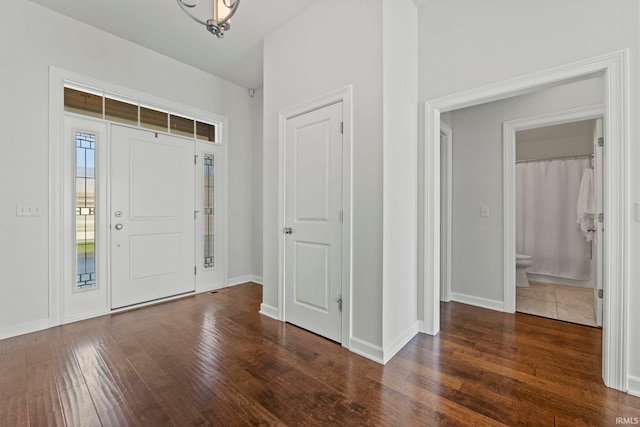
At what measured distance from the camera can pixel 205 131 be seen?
4.04 m

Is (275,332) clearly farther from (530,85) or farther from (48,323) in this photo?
(530,85)

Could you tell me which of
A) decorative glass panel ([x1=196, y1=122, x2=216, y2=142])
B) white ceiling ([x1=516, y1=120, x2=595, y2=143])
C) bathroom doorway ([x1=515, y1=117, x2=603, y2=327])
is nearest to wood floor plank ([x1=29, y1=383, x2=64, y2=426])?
decorative glass panel ([x1=196, y1=122, x2=216, y2=142])

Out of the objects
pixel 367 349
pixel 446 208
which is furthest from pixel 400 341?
pixel 446 208

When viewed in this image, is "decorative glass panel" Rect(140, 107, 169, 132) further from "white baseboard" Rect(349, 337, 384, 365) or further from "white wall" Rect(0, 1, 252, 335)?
"white baseboard" Rect(349, 337, 384, 365)

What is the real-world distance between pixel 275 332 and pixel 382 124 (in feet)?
6.75

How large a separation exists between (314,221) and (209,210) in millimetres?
2076

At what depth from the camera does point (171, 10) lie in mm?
2760

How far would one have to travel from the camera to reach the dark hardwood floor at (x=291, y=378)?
5.14 feet

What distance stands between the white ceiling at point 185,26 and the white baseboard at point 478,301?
358 cm

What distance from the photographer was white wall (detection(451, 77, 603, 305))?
3.18 m

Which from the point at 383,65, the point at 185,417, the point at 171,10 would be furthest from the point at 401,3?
the point at 185,417

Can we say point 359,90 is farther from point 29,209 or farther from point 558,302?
point 558,302

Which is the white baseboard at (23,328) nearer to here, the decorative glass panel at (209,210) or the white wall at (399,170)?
the decorative glass panel at (209,210)

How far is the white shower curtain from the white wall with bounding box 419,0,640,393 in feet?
11.1
